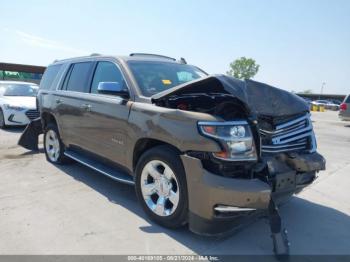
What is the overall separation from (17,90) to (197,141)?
1018 centimetres

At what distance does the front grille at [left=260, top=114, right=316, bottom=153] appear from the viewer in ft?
10.8

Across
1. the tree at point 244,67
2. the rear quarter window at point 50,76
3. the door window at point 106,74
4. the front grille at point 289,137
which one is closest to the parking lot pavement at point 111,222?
the front grille at point 289,137

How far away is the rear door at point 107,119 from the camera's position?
397 centimetres

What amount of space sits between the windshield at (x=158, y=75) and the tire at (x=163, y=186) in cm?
85

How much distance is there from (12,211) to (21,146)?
3.47 meters

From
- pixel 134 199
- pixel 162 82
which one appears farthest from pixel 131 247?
pixel 162 82

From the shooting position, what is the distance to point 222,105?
3.21 m

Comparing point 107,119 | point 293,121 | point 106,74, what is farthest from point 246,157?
point 106,74

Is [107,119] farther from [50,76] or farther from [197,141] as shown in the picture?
[50,76]

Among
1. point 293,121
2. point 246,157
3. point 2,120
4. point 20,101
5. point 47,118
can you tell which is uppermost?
point 293,121

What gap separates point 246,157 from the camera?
2.98m

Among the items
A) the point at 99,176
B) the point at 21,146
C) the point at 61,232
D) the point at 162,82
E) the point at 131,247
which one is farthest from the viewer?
the point at 21,146

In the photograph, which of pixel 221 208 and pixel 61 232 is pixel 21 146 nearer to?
pixel 61 232

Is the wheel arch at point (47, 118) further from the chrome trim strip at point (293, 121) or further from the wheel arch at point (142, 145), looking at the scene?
the chrome trim strip at point (293, 121)
